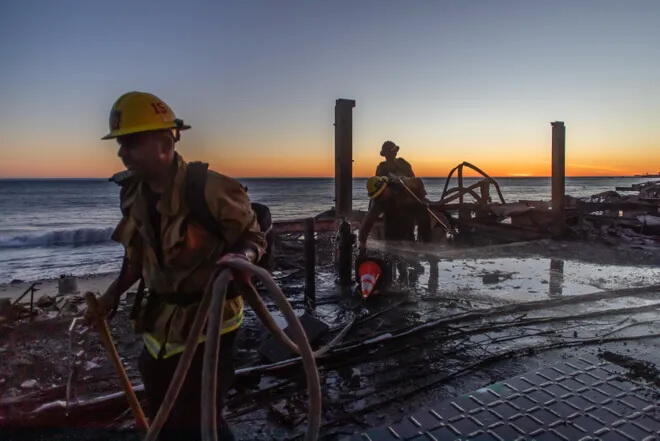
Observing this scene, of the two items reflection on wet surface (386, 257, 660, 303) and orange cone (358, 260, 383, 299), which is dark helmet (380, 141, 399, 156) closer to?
reflection on wet surface (386, 257, 660, 303)

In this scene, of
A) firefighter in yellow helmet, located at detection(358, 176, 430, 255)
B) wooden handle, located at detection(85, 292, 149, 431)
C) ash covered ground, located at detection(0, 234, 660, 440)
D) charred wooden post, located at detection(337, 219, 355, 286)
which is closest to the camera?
wooden handle, located at detection(85, 292, 149, 431)

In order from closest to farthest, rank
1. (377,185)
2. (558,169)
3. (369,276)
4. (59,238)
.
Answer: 1. (369,276)
2. (377,185)
3. (558,169)
4. (59,238)

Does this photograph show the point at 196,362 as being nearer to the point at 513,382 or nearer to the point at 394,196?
the point at 513,382

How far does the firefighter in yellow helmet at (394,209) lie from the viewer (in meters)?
8.39

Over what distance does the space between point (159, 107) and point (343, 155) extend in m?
6.04

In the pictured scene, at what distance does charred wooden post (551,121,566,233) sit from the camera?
1177 cm

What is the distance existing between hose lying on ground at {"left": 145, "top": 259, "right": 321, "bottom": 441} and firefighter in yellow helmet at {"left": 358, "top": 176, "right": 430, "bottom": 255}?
6.01 m

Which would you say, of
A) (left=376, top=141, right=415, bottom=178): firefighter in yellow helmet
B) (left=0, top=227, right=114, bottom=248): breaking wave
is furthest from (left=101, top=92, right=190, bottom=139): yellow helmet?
(left=0, top=227, right=114, bottom=248): breaking wave

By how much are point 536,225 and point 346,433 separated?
1155 cm

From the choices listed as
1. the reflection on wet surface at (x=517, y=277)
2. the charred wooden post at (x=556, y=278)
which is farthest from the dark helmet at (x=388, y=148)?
the charred wooden post at (x=556, y=278)

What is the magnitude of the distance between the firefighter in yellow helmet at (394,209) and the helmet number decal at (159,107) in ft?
19.6

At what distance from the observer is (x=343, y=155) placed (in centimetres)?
812

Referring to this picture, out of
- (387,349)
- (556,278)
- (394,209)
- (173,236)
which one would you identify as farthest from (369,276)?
(173,236)

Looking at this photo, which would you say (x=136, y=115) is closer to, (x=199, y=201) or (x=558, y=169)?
(x=199, y=201)
